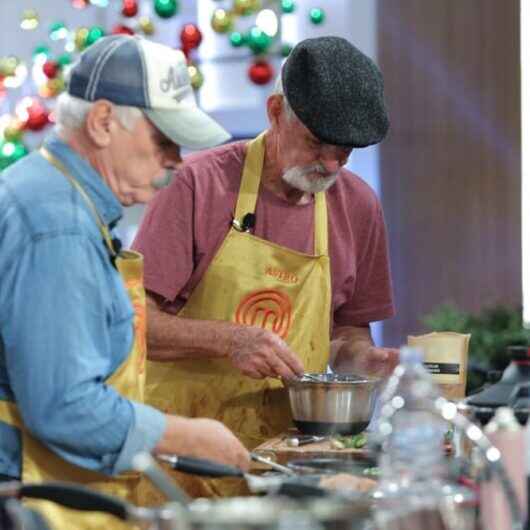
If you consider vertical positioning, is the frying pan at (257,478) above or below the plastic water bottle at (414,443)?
below

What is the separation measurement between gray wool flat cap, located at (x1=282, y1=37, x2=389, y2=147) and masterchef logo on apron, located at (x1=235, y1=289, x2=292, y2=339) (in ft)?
1.35

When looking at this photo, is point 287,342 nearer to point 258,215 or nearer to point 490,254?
point 258,215

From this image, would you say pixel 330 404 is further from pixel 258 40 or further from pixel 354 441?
pixel 258 40

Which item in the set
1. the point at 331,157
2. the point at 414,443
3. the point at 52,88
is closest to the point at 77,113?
the point at 414,443

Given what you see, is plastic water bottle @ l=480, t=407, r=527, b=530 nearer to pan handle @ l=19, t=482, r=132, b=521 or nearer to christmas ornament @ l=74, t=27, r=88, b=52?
pan handle @ l=19, t=482, r=132, b=521

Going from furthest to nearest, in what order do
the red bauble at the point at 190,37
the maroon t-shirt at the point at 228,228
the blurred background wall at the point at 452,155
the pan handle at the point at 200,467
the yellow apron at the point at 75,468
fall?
the blurred background wall at the point at 452,155 < the red bauble at the point at 190,37 < the maroon t-shirt at the point at 228,228 < the yellow apron at the point at 75,468 < the pan handle at the point at 200,467

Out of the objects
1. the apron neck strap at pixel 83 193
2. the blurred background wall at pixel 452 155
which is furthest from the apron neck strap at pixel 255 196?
the blurred background wall at pixel 452 155

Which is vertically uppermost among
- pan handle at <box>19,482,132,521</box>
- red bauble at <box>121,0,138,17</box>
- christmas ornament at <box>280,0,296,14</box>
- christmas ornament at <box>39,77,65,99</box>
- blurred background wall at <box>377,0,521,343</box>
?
red bauble at <box>121,0,138,17</box>

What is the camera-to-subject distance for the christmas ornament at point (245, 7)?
5.56 meters

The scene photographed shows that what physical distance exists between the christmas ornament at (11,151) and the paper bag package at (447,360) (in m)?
2.94

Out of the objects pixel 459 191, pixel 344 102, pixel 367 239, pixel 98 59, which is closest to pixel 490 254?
pixel 459 191

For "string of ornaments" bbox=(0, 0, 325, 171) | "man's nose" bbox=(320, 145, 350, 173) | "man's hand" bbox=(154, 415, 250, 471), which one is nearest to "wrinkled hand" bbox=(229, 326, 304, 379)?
"man's nose" bbox=(320, 145, 350, 173)

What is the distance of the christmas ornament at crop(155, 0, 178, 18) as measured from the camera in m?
5.58

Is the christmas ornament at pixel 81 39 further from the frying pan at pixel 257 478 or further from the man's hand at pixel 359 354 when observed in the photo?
the frying pan at pixel 257 478
